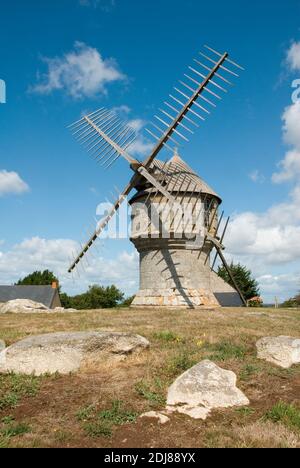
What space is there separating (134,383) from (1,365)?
2635mm

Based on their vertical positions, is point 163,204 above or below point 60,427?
above

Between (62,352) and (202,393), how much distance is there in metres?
2.88

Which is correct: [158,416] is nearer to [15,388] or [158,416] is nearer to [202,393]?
[202,393]

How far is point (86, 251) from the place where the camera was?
22516 millimetres

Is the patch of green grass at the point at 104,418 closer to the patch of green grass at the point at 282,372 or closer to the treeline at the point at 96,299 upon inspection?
the patch of green grass at the point at 282,372

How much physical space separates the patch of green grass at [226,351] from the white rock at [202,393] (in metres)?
1.82

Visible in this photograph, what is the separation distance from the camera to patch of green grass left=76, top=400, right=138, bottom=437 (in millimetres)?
4977

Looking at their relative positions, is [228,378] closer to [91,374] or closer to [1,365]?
[91,374]

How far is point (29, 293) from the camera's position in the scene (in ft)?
144

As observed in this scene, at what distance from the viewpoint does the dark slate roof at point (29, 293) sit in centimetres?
4249

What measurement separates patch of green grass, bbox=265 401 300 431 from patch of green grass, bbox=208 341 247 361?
2.51 meters
